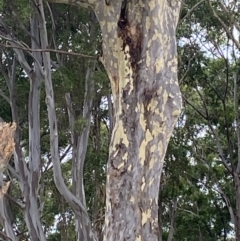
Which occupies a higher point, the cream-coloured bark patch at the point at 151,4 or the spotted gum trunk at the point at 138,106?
the cream-coloured bark patch at the point at 151,4

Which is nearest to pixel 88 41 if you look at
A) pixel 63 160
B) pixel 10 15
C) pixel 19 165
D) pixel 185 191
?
pixel 10 15

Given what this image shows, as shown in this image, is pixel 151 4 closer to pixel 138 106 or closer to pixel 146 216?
pixel 138 106

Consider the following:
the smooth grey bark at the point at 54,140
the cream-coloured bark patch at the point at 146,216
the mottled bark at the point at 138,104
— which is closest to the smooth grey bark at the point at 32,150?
the smooth grey bark at the point at 54,140

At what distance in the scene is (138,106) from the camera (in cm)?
525

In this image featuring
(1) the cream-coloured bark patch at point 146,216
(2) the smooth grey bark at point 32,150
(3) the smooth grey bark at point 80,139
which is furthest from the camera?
(3) the smooth grey bark at point 80,139

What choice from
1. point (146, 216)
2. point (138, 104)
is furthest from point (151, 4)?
point (146, 216)

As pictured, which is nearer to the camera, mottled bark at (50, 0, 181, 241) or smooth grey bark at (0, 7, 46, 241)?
mottled bark at (50, 0, 181, 241)

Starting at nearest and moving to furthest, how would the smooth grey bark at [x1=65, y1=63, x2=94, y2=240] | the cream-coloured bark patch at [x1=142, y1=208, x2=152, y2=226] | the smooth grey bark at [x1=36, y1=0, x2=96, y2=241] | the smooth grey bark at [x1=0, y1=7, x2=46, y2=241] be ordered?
the cream-coloured bark patch at [x1=142, y1=208, x2=152, y2=226] → the smooth grey bark at [x1=36, y1=0, x2=96, y2=241] → the smooth grey bark at [x1=0, y1=7, x2=46, y2=241] → the smooth grey bark at [x1=65, y1=63, x2=94, y2=240]

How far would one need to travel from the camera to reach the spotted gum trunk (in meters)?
5.02

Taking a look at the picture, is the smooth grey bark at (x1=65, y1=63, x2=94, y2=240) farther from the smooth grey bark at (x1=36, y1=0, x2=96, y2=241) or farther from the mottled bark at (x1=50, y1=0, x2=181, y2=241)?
the mottled bark at (x1=50, y1=0, x2=181, y2=241)

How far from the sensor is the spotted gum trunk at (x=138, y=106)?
5020mm

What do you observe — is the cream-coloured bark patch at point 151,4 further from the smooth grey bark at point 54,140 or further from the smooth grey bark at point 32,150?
the smooth grey bark at point 32,150

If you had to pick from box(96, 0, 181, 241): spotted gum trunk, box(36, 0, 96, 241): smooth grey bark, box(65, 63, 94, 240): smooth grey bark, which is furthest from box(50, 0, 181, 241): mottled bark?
box(65, 63, 94, 240): smooth grey bark

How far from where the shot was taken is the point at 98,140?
40.6 ft
